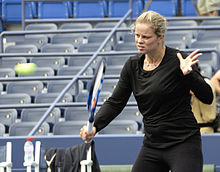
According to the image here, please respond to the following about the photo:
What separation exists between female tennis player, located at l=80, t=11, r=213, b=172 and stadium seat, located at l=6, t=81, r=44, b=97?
4.53 metres

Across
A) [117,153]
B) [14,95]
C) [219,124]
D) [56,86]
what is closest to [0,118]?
[14,95]

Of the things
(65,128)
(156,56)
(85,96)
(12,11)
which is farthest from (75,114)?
(12,11)

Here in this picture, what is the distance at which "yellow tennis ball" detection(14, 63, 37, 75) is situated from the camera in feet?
26.9

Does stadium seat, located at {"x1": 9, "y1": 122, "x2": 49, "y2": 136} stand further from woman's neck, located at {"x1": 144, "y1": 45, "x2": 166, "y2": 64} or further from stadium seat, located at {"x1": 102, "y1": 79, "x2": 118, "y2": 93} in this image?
woman's neck, located at {"x1": 144, "y1": 45, "x2": 166, "y2": 64}

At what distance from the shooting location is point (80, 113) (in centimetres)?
695

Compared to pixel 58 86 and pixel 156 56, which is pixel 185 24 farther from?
pixel 156 56

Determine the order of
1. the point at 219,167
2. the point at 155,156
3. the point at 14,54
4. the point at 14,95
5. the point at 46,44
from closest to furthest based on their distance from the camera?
the point at 155,156 < the point at 219,167 < the point at 14,95 < the point at 14,54 < the point at 46,44

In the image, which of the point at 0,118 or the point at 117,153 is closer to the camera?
the point at 117,153

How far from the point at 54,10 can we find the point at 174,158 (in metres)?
8.69

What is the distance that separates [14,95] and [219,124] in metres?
2.91

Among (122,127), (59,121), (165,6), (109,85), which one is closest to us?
(122,127)

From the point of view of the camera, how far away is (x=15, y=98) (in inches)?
293

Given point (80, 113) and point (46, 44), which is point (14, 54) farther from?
point (80, 113)

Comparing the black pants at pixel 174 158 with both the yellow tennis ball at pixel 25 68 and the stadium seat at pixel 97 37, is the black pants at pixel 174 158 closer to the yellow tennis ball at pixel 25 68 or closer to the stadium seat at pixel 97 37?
the yellow tennis ball at pixel 25 68
